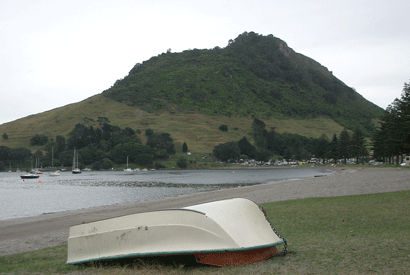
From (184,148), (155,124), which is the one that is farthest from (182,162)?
(155,124)

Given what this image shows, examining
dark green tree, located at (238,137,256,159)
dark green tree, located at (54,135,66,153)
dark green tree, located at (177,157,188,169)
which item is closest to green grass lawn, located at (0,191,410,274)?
dark green tree, located at (177,157,188,169)

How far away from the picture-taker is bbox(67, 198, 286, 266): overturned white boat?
22.0 ft

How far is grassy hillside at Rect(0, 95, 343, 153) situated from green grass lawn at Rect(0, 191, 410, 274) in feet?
Answer: 423

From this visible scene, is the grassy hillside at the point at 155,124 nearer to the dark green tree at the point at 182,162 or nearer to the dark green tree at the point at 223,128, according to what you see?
the dark green tree at the point at 223,128

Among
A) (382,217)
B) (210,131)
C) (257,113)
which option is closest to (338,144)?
(210,131)

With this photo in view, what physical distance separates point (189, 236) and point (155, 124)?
522 feet

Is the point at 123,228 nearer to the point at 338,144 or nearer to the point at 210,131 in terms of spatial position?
the point at 338,144

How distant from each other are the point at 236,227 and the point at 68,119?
6629 inches

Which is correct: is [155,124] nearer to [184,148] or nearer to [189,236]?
[184,148]

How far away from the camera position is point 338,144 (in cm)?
11238

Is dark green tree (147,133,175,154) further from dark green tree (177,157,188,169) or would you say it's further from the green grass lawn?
the green grass lawn

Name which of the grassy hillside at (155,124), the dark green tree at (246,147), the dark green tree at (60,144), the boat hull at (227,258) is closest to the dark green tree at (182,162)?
the grassy hillside at (155,124)

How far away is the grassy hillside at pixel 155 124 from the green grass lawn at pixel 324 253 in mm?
128945

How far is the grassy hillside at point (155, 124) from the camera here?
148875 mm
